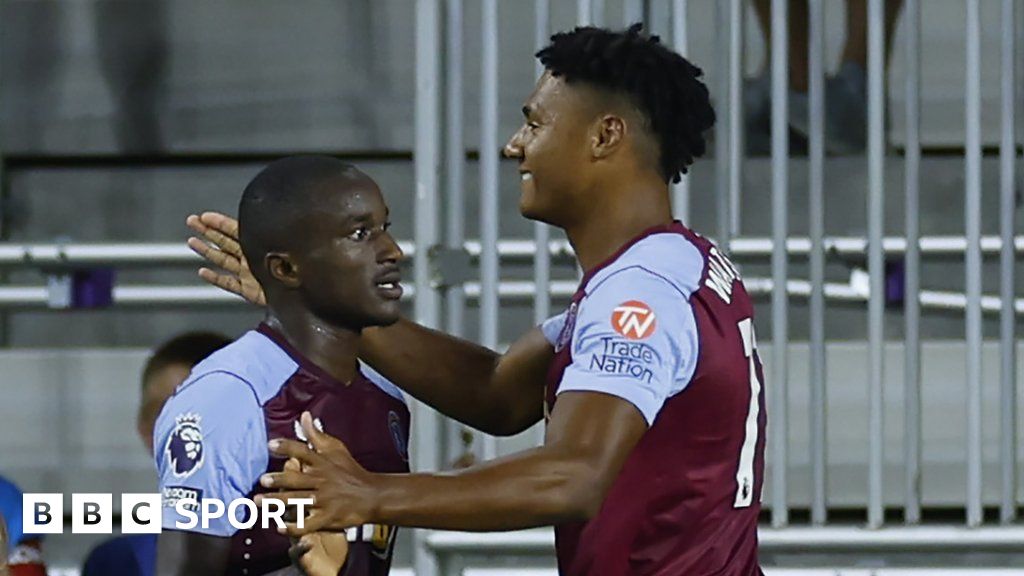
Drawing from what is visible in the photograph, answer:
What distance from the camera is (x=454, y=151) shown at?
188 inches

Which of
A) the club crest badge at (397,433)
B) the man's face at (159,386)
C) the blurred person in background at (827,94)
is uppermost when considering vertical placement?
the blurred person in background at (827,94)

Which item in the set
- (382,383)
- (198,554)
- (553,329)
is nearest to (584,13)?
(553,329)

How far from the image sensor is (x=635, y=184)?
11.3ft

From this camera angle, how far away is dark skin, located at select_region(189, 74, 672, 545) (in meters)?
2.93

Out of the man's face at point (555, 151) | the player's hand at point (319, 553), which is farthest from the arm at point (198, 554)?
the man's face at point (555, 151)

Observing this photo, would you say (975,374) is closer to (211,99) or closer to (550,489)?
(550,489)

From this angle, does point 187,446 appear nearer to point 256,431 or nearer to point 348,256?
point 256,431

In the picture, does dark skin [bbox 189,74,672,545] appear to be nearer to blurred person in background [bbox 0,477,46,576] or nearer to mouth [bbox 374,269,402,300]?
mouth [bbox 374,269,402,300]

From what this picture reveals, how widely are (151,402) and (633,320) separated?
80.6 inches

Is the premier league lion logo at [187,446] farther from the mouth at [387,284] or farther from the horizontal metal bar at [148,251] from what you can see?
the horizontal metal bar at [148,251]

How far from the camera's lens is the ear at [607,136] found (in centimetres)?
344

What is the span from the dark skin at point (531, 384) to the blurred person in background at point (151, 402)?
1.11 meters

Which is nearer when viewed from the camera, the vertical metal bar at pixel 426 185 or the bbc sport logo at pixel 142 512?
the bbc sport logo at pixel 142 512

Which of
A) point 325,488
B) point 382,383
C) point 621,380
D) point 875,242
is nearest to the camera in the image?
point 325,488
